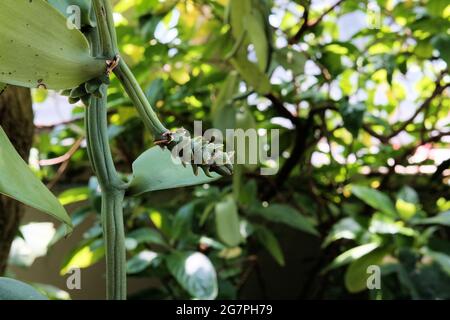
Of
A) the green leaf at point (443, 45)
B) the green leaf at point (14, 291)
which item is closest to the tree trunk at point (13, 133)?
the green leaf at point (14, 291)

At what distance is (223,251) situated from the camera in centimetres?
87

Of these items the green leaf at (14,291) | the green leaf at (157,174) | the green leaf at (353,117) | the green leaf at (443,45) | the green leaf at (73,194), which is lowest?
the green leaf at (14,291)

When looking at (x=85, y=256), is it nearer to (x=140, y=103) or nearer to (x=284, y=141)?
(x=284, y=141)

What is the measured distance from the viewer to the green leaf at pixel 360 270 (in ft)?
2.23

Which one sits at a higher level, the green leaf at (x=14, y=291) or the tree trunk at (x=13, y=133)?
the tree trunk at (x=13, y=133)

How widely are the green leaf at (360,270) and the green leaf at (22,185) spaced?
0.52 metres

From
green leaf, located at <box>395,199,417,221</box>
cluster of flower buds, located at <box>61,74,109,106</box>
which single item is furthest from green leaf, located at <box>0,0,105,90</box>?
green leaf, located at <box>395,199,417,221</box>

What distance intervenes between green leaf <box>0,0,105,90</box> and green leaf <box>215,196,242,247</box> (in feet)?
1.60

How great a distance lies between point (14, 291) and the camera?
0.25 metres

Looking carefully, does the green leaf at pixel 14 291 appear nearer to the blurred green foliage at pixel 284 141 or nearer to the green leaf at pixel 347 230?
the blurred green foliage at pixel 284 141

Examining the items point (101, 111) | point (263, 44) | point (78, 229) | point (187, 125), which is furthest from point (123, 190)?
point (78, 229)

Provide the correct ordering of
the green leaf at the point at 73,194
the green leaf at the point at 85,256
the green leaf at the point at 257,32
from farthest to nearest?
the green leaf at the point at 73,194 < the green leaf at the point at 85,256 < the green leaf at the point at 257,32

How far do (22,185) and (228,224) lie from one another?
0.49 metres

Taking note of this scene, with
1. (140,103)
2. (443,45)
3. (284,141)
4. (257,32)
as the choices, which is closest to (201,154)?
(140,103)
